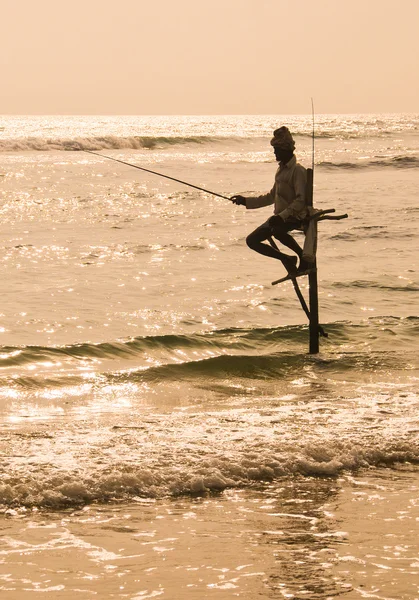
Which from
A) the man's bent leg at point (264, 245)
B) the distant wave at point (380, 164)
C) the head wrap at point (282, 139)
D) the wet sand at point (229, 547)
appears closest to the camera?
the wet sand at point (229, 547)

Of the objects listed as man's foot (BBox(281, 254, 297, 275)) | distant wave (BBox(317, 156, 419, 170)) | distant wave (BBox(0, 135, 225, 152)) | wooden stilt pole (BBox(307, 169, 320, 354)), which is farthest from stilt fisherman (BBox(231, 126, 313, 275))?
distant wave (BBox(0, 135, 225, 152))

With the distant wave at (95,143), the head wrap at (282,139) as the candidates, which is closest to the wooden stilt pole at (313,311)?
the head wrap at (282,139)

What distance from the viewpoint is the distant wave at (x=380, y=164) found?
51.3 m

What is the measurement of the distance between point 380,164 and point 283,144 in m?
44.2

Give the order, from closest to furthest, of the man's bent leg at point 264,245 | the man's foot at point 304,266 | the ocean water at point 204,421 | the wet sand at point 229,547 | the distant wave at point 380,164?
the wet sand at point 229,547
the ocean water at point 204,421
the man's bent leg at point 264,245
the man's foot at point 304,266
the distant wave at point 380,164

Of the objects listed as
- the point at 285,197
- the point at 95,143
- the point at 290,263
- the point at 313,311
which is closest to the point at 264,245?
the point at 290,263

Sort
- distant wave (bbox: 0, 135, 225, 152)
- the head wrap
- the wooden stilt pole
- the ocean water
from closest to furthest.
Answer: the ocean water, the head wrap, the wooden stilt pole, distant wave (bbox: 0, 135, 225, 152)

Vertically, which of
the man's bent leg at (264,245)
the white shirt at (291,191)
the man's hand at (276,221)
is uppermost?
the white shirt at (291,191)

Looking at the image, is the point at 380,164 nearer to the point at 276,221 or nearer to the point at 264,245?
the point at 264,245

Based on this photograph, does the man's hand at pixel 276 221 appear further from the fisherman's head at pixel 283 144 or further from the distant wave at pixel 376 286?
the distant wave at pixel 376 286

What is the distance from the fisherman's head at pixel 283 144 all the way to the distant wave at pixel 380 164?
41.9m

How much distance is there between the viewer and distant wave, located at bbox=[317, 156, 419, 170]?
5131 centimetres

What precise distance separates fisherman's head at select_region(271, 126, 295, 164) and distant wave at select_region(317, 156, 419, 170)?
41893 mm

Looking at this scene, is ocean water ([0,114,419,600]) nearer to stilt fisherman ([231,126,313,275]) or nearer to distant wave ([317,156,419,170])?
stilt fisherman ([231,126,313,275])
